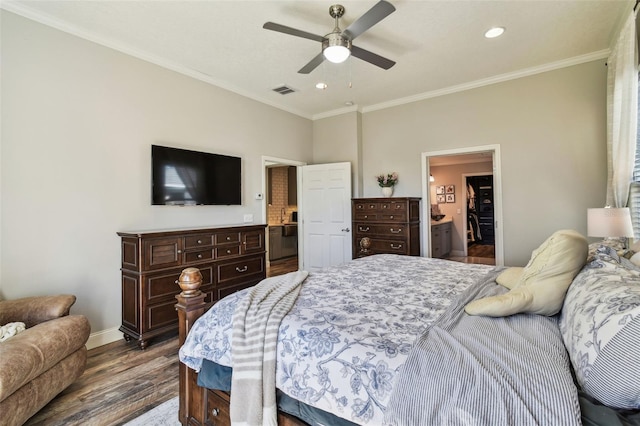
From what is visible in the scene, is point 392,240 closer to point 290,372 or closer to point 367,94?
point 367,94

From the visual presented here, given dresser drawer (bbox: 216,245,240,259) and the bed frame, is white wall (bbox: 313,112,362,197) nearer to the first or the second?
dresser drawer (bbox: 216,245,240,259)

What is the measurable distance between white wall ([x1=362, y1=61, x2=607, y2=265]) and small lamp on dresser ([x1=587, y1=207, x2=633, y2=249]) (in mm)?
1296

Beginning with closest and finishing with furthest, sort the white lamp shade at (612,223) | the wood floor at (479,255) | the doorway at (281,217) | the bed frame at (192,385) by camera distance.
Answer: the bed frame at (192,385)
the white lamp shade at (612,223)
the wood floor at (479,255)
the doorway at (281,217)

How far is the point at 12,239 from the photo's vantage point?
2.46 metres

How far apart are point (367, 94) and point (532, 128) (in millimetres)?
2219

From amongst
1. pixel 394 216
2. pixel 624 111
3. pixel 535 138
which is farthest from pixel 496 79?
pixel 394 216

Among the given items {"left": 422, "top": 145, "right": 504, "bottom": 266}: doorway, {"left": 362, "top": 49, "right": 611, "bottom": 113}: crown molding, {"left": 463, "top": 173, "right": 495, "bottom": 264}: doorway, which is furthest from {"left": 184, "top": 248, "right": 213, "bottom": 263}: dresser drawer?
{"left": 463, "top": 173, "right": 495, "bottom": 264}: doorway

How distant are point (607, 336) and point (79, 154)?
375 cm

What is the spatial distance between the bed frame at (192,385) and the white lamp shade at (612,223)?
3020 mm

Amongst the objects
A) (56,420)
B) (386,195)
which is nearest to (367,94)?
(386,195)

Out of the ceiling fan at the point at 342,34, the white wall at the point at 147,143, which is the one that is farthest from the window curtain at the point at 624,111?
the ceiling fan at the point at 342,34

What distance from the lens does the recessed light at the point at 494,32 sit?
113 inches

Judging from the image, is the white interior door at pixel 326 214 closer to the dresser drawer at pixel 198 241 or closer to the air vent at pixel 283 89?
the air vent at pixel 283 89

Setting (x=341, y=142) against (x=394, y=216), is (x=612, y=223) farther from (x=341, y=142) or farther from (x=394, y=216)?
(x=341, y=142)
